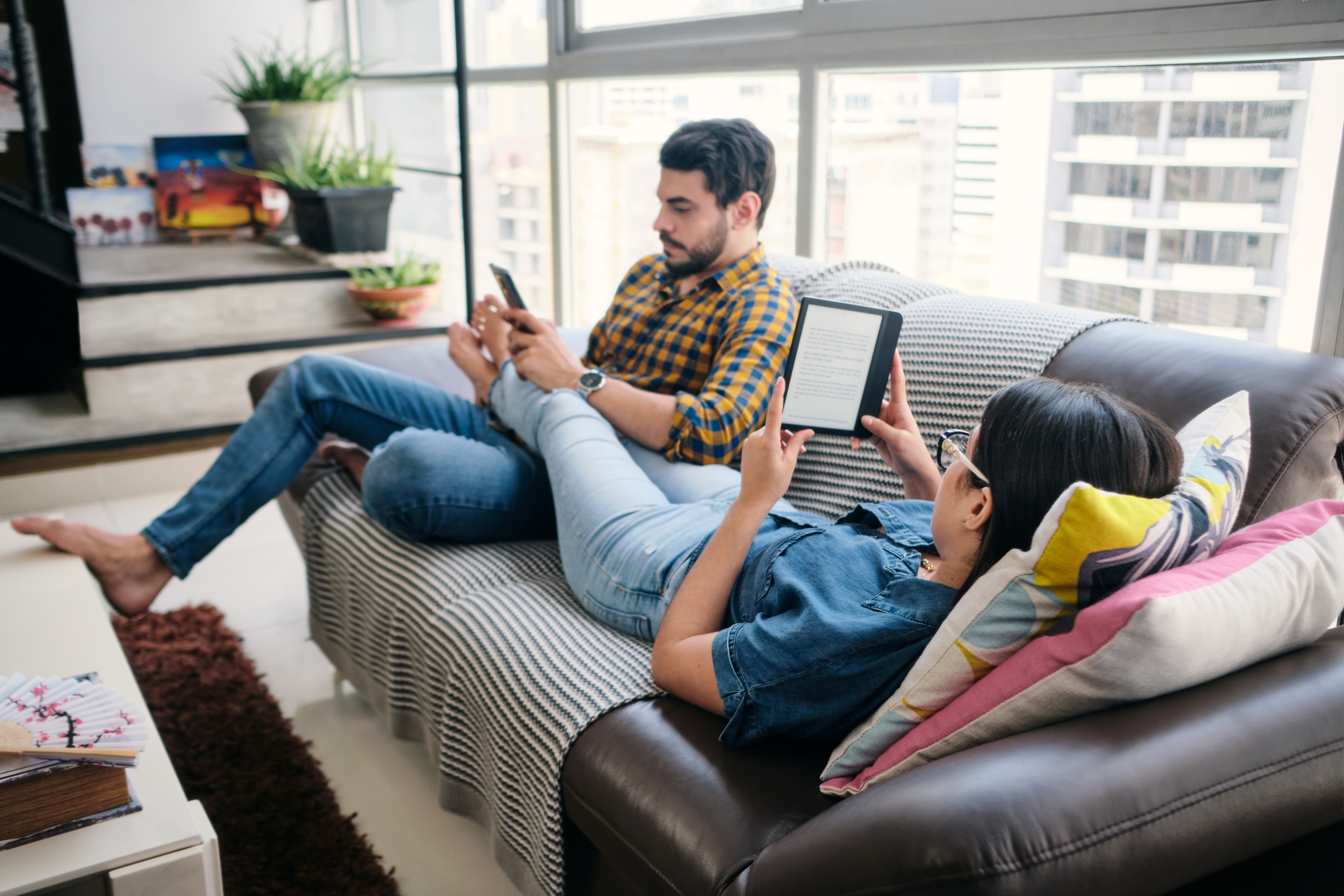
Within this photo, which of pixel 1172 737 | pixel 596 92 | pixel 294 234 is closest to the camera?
pixel 1172 737

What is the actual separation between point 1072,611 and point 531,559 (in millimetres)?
1017

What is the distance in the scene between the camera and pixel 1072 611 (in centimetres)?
83

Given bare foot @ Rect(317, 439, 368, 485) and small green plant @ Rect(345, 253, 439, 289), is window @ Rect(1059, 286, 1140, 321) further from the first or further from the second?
small green plant @ Rect(345, 253, 439, 289)

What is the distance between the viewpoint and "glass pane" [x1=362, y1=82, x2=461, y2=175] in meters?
3.57

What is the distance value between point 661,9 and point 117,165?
2.39 metres

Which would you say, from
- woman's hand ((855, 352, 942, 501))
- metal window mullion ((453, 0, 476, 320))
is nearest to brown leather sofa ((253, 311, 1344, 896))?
woman's hand ((855, 352, 942, 501))

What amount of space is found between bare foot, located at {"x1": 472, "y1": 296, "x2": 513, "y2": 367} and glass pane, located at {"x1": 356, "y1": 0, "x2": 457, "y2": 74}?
62.9 inches

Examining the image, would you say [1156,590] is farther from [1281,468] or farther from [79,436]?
[79,436]

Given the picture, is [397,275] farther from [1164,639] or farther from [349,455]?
[1164,639]

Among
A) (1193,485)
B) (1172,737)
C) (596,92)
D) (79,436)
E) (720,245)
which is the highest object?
(596,92)

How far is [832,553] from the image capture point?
112cm

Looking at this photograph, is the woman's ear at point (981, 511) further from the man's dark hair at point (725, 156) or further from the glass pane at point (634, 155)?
the glass pane at point (634, 155)

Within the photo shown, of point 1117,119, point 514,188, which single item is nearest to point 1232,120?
point 1117,119

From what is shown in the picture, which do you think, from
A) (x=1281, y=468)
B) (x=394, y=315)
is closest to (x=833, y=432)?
(x=1281, y=468)
